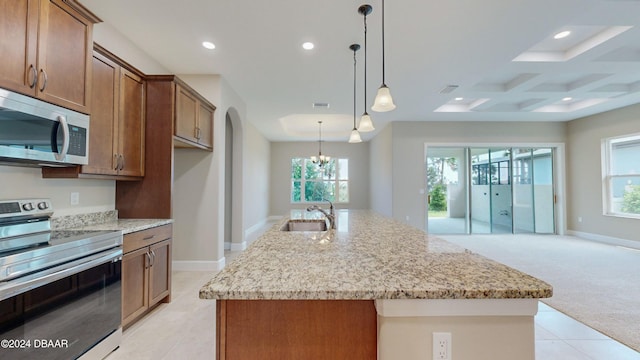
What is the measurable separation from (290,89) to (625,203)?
22.9ft

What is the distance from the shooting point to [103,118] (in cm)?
232

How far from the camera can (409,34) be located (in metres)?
2.90

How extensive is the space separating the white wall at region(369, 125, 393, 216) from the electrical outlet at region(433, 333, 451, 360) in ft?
19.2

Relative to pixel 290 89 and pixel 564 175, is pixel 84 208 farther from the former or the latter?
pixel 564 175

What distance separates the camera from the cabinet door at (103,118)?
222 centimetres

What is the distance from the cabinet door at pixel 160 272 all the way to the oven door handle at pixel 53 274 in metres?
0.57

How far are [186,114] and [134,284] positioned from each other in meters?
1.83

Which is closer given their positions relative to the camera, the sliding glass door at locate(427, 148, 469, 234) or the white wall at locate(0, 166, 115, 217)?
the white wall at locate(0, 166, 115, 217)

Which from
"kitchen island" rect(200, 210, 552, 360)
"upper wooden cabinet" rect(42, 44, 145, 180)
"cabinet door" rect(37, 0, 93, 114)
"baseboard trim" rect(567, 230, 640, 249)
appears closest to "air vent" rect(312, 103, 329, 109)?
"upper wooden cabinet" rect(42, 44, 145, 180)

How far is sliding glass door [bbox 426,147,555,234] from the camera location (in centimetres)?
680

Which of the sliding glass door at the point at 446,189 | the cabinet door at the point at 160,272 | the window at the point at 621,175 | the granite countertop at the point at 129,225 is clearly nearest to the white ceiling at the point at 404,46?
the window at the point at 621,175

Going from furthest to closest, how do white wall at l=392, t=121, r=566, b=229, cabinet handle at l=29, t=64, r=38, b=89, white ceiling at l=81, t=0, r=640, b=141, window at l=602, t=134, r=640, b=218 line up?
white wall at l=392, t=121, r=566, b=229 → window at l=602, t=134, r=640, b=218 → white ceiling at l=81, t=0, r=640, b=141 → cabinet handle at l=29, t=64, r=38, b=89

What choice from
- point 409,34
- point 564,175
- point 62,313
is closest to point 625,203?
point 564,175

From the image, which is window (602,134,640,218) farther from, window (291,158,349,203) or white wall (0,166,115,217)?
white wall (0,166,115,217)
